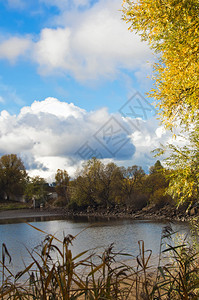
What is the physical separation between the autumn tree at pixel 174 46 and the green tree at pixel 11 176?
62.6m

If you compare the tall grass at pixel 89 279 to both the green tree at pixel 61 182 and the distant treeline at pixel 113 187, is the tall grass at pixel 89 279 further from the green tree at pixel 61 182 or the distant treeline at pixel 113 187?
the green tree at pixel 61 182

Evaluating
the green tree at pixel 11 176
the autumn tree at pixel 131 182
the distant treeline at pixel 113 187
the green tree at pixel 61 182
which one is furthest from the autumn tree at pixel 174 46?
the green tree at pixel 11 176

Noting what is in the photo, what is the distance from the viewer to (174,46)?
25.8 feet

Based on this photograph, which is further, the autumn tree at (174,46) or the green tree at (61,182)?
the green tree at (61,182)

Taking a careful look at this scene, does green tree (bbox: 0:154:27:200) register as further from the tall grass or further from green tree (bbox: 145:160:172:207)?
the tall grass

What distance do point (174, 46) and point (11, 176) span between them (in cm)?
6592

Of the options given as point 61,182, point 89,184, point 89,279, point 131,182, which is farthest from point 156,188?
point 89,279

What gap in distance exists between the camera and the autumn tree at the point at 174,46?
744 centimetres

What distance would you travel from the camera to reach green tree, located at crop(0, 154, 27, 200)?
222 ft

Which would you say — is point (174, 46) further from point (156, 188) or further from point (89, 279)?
point (156, 188)

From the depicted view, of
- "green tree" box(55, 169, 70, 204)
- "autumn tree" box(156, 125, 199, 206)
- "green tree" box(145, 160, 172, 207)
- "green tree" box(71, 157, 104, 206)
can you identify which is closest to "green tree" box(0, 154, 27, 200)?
"green tree" box(55, 169, 70, 204)

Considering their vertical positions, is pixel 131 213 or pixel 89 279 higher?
pixel 89 279

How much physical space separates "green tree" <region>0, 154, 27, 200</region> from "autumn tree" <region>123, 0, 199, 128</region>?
62.6 m

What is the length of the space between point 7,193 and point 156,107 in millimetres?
65094
